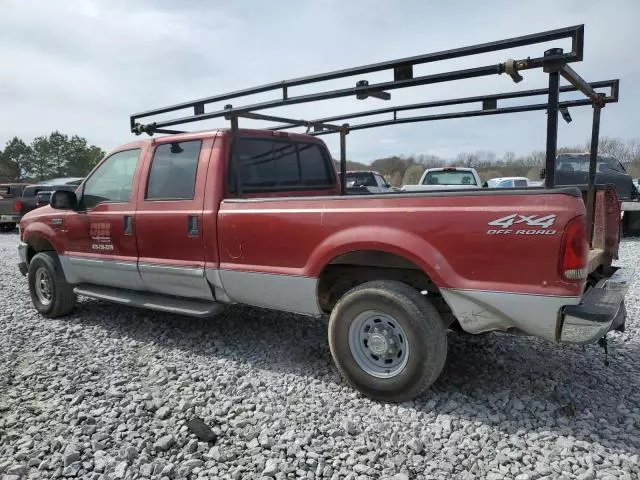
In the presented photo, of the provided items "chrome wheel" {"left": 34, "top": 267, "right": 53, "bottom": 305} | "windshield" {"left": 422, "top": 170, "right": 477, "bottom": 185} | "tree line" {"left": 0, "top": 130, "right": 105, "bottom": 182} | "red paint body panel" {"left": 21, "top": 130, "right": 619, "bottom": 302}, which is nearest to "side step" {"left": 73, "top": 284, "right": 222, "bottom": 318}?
"red paint body panel" {"left": 21, "top": 130, "right": 619, "bottom": 302}

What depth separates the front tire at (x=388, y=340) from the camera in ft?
9.80

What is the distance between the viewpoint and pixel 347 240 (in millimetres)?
3193

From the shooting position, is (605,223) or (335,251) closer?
(335,251)

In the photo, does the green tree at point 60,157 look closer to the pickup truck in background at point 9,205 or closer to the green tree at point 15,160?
the green tree at point 15,160

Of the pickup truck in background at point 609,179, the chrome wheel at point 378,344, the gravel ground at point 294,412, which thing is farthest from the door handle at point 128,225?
the pickup truck in background at point 609,179

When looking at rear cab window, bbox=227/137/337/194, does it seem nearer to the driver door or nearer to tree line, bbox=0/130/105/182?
the driver door

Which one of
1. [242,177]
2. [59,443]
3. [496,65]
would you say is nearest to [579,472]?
[496,65]

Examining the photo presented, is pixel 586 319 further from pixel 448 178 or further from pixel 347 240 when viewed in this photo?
pixel 448 178

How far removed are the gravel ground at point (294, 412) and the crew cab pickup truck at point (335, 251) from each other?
40cm

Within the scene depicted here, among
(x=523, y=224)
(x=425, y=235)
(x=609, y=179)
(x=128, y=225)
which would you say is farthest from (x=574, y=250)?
(x=609, y=179)

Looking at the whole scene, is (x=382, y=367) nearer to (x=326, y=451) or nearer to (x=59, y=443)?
(x=326, y=451)

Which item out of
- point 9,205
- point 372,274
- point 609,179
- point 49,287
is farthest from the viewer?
point 9,205

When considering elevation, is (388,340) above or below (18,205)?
below

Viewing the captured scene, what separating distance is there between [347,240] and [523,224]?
43.5 inches
